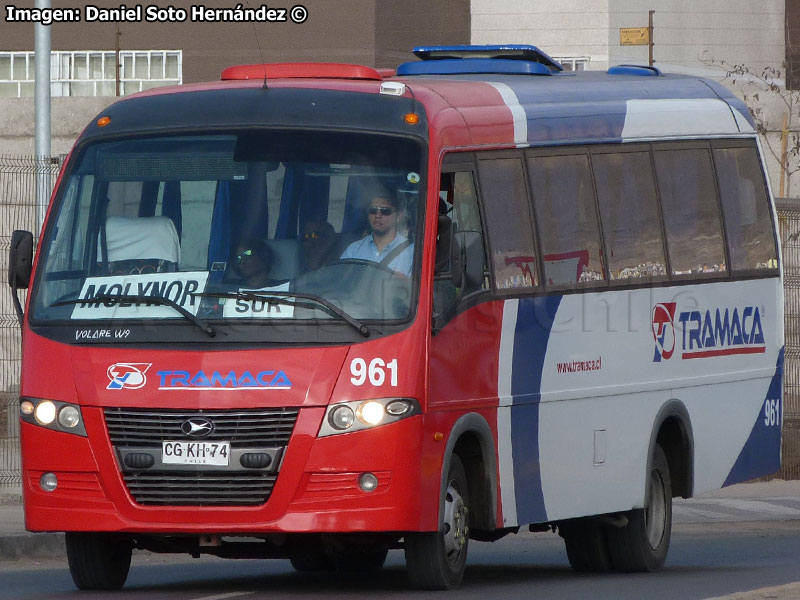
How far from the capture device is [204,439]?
976cm

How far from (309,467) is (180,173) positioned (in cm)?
190

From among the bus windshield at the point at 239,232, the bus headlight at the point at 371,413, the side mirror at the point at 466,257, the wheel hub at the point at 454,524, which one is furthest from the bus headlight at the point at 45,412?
the side mirror at the point at 466,257

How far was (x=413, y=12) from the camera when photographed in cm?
4125

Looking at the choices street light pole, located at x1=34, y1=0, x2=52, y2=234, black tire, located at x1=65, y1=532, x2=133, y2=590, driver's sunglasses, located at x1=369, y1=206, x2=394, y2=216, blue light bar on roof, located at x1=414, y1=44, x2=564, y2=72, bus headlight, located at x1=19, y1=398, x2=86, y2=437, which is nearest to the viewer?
bus headlight, located at x1=19, y1=398, x2=86, y2=437

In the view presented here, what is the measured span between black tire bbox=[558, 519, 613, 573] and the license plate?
A: 12.9 feet

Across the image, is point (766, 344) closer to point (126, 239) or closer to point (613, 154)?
point (613, 154)

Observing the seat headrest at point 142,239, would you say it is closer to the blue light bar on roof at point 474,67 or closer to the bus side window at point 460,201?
the bus side window at point 460,201

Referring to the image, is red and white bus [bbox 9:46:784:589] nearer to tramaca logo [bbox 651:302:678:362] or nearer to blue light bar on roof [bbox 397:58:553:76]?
tramaca logo [bbox 651:302:678:362]

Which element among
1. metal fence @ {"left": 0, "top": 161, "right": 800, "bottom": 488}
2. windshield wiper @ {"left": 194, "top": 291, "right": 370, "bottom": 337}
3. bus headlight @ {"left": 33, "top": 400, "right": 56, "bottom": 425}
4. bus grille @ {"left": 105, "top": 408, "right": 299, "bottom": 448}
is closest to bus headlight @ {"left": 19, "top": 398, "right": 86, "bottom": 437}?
bus headlight @ {"left": 33, "top": 400, "right": 56, "bottom": 425}

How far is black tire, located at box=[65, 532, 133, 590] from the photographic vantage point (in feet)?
35.1

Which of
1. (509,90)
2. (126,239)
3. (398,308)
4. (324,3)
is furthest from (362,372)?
(324,3)

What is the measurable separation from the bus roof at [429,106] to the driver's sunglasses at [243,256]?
2.66 feet

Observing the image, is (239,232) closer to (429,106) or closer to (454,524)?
(429,106)

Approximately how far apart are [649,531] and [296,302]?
4.15 metres
